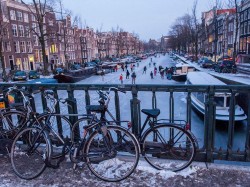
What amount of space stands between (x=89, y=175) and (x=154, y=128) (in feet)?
3.84

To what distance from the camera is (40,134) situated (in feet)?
11.4

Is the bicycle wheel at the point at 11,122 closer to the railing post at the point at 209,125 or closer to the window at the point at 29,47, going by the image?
the railing post at the point at 209,125

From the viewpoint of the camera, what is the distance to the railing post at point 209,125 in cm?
336

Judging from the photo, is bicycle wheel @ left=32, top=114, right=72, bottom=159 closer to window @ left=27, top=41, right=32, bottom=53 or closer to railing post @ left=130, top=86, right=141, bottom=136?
railing post @ left=130, top=86, right=141, bottom=136

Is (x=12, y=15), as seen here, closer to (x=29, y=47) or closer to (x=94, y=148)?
(x=29, y=47)

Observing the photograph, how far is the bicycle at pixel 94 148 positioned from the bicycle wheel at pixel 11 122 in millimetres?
450

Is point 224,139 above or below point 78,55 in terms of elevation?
below

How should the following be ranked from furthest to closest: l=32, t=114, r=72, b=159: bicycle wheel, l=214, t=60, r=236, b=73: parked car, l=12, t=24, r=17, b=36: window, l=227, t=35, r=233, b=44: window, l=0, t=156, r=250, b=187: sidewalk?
l=227, t=35, r=233, b=44: window < l=12, t=24, r=17, b=36: window < l=214, t=60, r=236, b=73: parked car < l=32, t=114, r=72, b=159: bicycle wheel < l=0, t=156, r=250, b=187: sidewalk

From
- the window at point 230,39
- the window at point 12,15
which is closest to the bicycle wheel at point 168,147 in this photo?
the window at point 12,15

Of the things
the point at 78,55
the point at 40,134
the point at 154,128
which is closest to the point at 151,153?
the point at 154,128

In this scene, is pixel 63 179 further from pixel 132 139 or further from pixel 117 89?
pixel 117 89

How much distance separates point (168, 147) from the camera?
3559 mm

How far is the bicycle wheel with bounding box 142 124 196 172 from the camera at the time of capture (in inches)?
131

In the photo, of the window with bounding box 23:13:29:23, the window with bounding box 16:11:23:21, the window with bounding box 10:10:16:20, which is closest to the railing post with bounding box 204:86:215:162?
the window with bounding box 10:10:16:20
